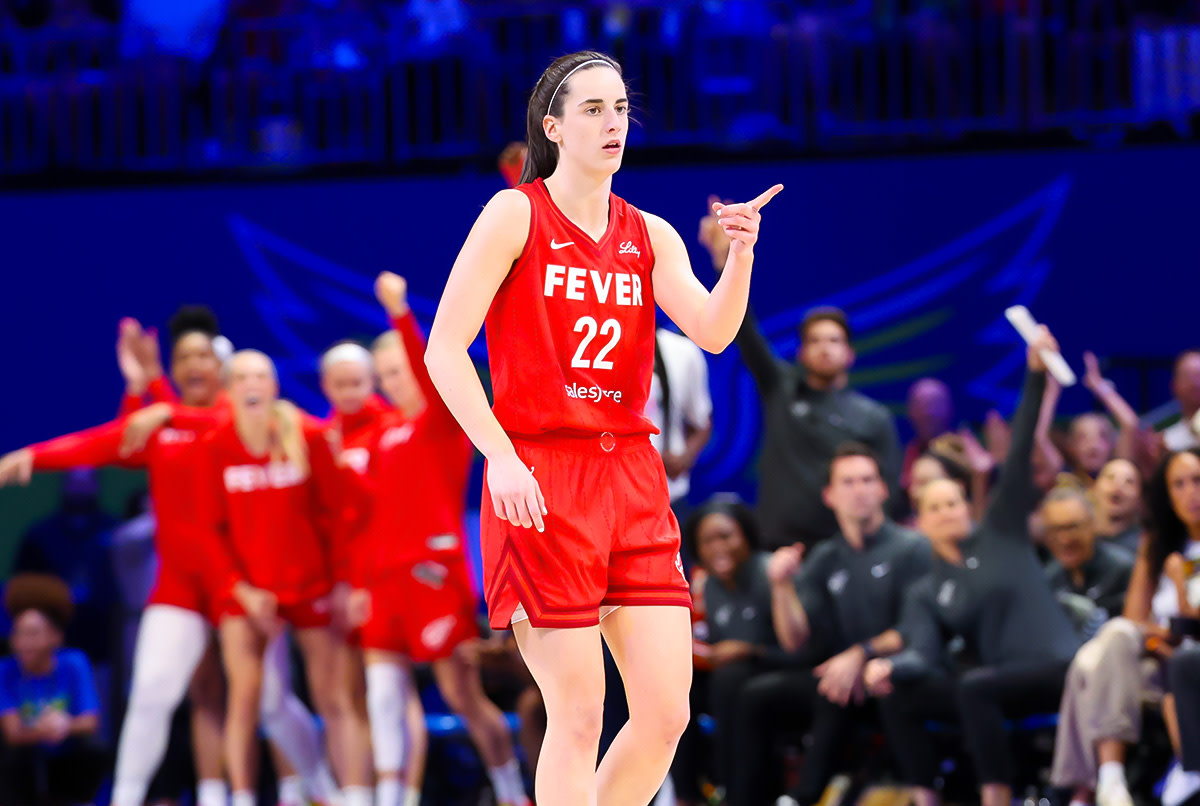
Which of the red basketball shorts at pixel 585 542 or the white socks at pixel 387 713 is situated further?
the white socks at pixel 387 713

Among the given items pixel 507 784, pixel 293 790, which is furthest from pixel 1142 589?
pixel 293 790

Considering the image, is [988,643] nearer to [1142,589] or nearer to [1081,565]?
[1142,589]

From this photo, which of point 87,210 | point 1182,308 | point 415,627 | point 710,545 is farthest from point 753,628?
point 87,210

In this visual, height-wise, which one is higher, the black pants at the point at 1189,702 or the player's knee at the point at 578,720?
the player's knee at the point at 578,720

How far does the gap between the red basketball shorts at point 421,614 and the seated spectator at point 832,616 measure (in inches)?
52.4

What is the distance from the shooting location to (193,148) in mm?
11469

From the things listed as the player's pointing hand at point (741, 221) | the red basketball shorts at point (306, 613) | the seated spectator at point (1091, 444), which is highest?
the player's pointing hand at point (741, 221)

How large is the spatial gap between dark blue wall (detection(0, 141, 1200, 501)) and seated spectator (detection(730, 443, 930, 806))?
3313 mm

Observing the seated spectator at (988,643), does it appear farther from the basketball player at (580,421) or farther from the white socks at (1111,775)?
the basketball player at (580,421)

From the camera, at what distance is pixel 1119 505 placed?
6.93 m

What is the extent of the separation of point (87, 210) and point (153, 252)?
1.91 ft

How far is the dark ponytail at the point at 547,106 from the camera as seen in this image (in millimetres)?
3545

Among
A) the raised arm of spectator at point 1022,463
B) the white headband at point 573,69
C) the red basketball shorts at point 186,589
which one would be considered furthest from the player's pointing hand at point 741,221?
the red basketball shorts at point 186,589

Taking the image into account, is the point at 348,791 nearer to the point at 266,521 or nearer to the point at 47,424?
the point at 266,521
